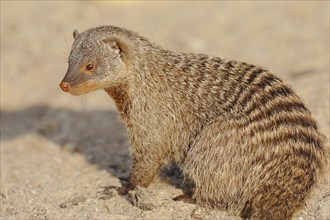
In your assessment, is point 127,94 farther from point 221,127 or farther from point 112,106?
point 112,106

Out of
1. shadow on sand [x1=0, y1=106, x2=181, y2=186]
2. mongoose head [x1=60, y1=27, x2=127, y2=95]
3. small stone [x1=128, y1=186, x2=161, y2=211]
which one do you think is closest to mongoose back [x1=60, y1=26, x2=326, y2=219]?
mongoose head [x1=60, y1=27, x2=127, y2=95]

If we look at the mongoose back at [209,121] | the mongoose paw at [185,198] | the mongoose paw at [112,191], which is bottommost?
the mongoose paw at [112,191]

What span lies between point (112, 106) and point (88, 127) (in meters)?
0.36

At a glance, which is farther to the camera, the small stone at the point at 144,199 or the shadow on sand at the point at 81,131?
the shadow on sand at the point at 81,131

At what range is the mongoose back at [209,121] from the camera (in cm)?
365

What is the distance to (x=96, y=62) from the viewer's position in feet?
12.8

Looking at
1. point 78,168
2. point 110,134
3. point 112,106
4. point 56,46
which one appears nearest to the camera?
point 78,168

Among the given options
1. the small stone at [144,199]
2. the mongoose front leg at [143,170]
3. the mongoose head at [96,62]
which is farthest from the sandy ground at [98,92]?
the mongoose head at [96,62]

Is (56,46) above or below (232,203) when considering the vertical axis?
above

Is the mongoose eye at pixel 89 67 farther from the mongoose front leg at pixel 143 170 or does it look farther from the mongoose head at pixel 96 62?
the mongoose front leg at pixel 143 170

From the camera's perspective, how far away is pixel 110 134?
5418 mm

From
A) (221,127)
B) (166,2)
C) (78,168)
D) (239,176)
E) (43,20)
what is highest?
(166,2)

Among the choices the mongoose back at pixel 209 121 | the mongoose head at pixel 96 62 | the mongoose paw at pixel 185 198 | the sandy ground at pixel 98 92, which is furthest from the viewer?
the sandy ground at pixel 98 92

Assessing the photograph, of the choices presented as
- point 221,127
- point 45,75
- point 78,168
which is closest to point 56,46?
point 45,75
